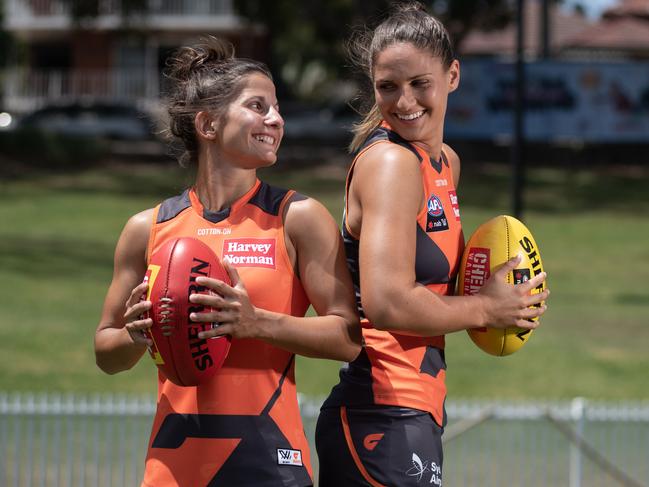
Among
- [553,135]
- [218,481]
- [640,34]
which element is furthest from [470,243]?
[640,34]

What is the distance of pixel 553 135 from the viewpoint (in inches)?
1208

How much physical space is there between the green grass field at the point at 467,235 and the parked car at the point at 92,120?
12.8ft

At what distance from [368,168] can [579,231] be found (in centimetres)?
2235

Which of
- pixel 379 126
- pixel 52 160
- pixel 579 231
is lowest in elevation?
pixel 379 126

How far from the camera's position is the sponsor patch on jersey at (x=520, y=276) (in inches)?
149

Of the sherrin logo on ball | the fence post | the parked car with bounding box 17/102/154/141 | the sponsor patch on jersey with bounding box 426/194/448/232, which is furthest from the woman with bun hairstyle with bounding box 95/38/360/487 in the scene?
the parked car with bounding box 17/102/154/141

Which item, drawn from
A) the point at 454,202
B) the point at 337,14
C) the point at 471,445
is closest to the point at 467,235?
the point at 471,445

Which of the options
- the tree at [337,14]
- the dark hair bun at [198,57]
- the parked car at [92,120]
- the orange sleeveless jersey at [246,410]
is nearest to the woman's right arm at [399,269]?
the orange sleeveless jersey at [246,410]

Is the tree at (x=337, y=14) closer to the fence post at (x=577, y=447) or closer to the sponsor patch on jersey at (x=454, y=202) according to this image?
the fence post at (x=577, y=447)

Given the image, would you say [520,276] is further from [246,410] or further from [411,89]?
[246,410]

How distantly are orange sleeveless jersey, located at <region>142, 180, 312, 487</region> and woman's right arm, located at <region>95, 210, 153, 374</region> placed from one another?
204 millimetres

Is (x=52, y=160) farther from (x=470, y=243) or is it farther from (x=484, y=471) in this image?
(x=470, y=243)

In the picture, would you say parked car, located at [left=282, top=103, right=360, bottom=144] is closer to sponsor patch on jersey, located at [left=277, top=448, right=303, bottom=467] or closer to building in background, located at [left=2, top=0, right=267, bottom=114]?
building in background, located at [left=2, top=0, right=267, bottom=114]

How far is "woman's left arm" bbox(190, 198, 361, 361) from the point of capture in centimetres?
350
